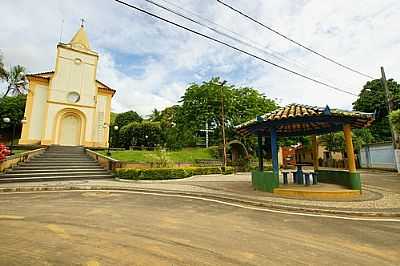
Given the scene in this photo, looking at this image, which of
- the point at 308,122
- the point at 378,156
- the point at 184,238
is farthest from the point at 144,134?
the point at 378,156

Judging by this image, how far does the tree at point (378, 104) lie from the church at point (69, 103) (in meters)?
33.6

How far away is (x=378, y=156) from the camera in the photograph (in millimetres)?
23984

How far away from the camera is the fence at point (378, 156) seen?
22.2 m

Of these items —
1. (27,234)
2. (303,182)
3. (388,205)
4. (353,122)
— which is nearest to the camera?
(27,234)

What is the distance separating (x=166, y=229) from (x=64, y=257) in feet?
5.86

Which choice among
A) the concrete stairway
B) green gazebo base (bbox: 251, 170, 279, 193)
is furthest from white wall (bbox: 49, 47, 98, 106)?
green gazebo base (bbox: 251, 170, 279, 193)

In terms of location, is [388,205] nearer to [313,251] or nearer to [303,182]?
[303,182]

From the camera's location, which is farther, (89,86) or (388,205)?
(89,86)

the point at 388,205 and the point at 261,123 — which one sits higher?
the point at 261,123

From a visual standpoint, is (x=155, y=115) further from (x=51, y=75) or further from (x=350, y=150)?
(x=350, y=150)

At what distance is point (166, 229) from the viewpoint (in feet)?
13.8

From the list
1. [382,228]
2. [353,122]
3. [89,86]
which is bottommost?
[382,228]

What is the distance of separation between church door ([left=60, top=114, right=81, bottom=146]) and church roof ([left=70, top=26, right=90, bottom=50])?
28.0ft

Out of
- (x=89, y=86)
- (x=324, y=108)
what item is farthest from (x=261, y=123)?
(x=89, y=86)
